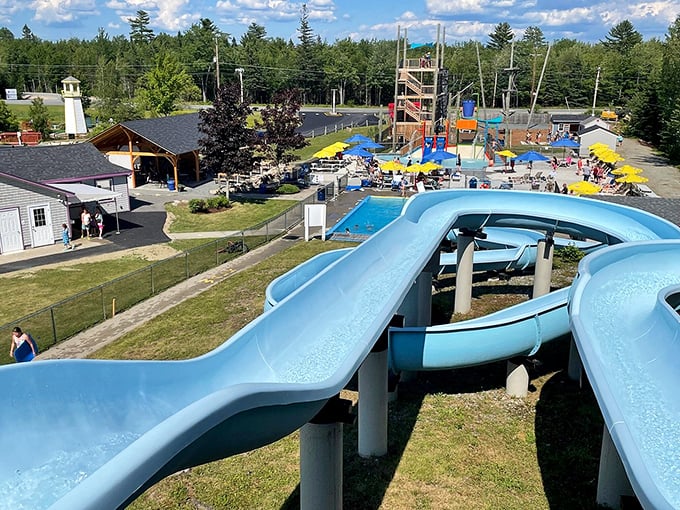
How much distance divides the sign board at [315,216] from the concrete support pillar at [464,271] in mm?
9629

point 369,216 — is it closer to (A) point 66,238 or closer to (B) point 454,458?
(A) point 66,238

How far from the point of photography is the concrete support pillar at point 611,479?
1002 cm

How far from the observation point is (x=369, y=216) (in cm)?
3388

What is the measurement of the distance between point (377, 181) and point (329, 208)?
6.95m

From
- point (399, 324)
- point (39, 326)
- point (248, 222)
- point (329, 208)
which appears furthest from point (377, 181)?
point (399, 324)

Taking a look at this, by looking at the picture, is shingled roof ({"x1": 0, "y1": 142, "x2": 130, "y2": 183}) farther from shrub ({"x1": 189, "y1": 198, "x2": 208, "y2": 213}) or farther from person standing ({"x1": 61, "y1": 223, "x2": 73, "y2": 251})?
shrub ({"x1": 189, "y1": 198, "x2": 208, "y2": 213})

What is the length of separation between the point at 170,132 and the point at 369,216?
1582 cm

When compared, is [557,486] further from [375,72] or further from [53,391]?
[375,72]

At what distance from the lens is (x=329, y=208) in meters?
34.6

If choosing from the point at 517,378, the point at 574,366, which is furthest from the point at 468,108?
the point at 517,378

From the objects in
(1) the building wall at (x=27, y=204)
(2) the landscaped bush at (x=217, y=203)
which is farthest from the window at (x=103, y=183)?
(2) the landscaped bush at (x=217, y=203)

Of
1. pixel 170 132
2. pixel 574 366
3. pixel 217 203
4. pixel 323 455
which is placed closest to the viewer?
pixel 323 455

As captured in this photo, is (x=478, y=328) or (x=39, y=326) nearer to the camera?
(x=478, y=328)

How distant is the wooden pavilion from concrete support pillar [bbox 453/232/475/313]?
79.5 feet
